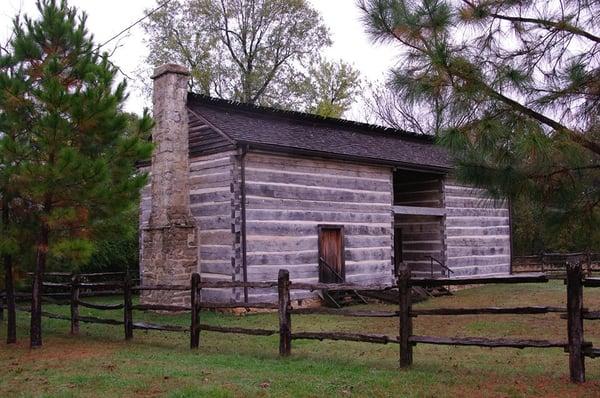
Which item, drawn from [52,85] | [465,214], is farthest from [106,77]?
[465,214]

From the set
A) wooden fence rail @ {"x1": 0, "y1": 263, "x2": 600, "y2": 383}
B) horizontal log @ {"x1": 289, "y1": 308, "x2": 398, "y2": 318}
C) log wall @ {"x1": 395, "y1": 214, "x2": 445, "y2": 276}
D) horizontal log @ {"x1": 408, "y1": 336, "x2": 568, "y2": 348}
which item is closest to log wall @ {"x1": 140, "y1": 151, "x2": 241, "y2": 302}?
wooden fence rail @ {"x1": 0, "y1": 263, "x2": 600, "y2": 383}

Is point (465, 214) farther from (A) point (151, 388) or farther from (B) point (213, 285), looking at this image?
(A) point (151, 388)

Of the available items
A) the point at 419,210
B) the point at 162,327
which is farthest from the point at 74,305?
the point at 419,210

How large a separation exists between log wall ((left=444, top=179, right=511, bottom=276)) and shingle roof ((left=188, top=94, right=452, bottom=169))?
5.70 ft

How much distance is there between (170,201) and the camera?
1659 centimetres

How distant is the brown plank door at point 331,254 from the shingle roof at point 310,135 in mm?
2233

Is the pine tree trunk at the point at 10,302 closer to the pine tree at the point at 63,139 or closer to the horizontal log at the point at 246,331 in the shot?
the pine tree at the point at 63,139

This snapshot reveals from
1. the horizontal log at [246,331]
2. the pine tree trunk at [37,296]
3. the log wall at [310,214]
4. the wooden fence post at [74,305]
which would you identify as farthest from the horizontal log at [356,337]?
the log wall at [310,214]

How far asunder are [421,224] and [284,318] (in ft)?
45.7

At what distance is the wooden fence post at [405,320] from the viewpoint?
8.30m

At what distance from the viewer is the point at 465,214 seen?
22781 mm

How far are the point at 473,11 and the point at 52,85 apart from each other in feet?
21.6

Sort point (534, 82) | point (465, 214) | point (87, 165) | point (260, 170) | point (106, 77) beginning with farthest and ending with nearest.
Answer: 1. point (465, 214)
2. point (260, 170)
3. point (106, 77)
4. point (87, 165)
5. point (534, 82)

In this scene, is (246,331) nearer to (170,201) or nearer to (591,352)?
(591,352)
